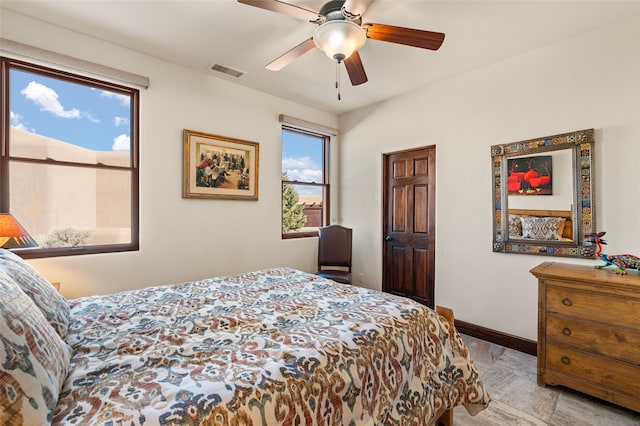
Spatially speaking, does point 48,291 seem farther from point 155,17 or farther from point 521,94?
point 521,94

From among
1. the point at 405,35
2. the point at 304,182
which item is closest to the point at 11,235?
the point at 405,35

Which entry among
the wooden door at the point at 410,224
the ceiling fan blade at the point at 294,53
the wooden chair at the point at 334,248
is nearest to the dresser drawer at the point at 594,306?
the wooden door at the point at 410,224

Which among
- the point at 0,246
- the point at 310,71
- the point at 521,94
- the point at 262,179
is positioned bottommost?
the point at 0,246

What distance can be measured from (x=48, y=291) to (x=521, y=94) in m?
3.79

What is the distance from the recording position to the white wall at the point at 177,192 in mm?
2498

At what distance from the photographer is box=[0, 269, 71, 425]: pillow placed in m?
0.67

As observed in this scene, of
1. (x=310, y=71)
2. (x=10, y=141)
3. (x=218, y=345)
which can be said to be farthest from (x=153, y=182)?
(x=218, y=345)

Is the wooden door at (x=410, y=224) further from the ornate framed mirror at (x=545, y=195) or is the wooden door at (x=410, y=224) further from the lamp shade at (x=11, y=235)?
the lamp shade at (x=11, y=235)

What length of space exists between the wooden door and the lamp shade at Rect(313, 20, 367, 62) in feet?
6.20

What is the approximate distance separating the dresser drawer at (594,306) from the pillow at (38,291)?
2.90m

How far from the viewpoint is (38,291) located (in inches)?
49.4

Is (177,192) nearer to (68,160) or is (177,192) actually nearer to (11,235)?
(68,160)

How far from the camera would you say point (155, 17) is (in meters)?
2.30

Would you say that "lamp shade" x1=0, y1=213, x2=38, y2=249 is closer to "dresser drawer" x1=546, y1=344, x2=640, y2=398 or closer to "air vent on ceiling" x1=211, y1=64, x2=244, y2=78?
"air vent on ceiling" x1=211, y1=64, x2=244, y2=78
